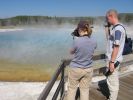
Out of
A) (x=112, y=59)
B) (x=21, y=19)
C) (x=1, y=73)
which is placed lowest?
(x=21, y=19)

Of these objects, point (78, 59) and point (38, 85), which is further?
point (38, 85)

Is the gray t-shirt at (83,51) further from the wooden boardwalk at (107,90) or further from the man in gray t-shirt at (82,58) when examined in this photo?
the wooden boardwalk at (107,90)

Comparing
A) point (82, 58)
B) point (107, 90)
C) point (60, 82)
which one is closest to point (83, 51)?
point (82, 58)

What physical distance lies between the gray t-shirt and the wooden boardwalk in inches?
63.3

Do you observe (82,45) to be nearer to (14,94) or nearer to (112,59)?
(112,59)

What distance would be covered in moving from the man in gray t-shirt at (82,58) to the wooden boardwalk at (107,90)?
1.26 meters

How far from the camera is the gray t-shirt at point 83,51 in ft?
14.4

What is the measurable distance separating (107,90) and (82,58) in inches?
86.1

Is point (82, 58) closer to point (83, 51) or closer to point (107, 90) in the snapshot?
point (83, 51)

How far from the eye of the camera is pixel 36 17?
503ft

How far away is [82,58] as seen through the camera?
4516 mm

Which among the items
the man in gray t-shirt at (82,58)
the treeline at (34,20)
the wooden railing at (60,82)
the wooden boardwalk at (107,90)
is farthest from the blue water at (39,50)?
the treeline at (34,20)

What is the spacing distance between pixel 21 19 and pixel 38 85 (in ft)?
463

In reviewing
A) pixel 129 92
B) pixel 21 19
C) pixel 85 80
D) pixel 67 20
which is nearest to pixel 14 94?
pixel 129 92
